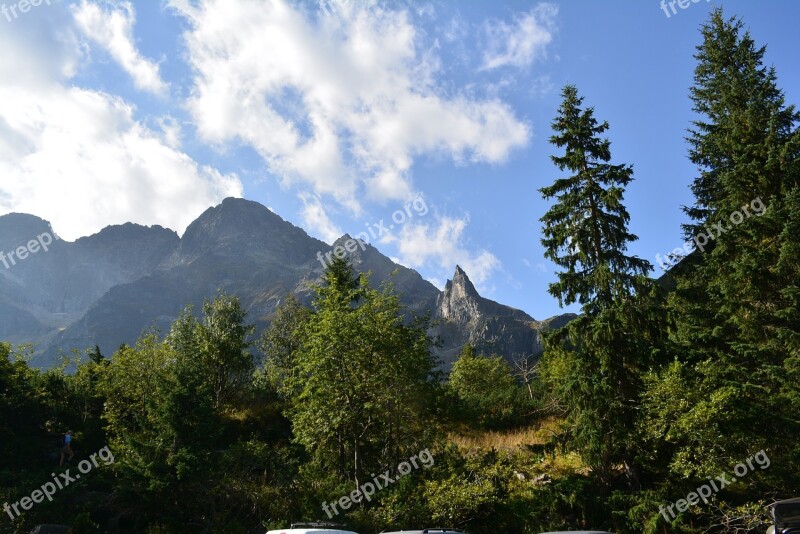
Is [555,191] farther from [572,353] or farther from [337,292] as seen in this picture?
[337,292]

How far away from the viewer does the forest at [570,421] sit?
1299 centimetres

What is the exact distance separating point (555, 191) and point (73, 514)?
1958 cm

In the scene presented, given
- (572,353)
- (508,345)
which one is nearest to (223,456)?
(572,353)

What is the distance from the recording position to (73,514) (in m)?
15.3

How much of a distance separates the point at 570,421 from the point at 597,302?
13.2 feet

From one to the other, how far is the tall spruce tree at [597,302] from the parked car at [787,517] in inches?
183
